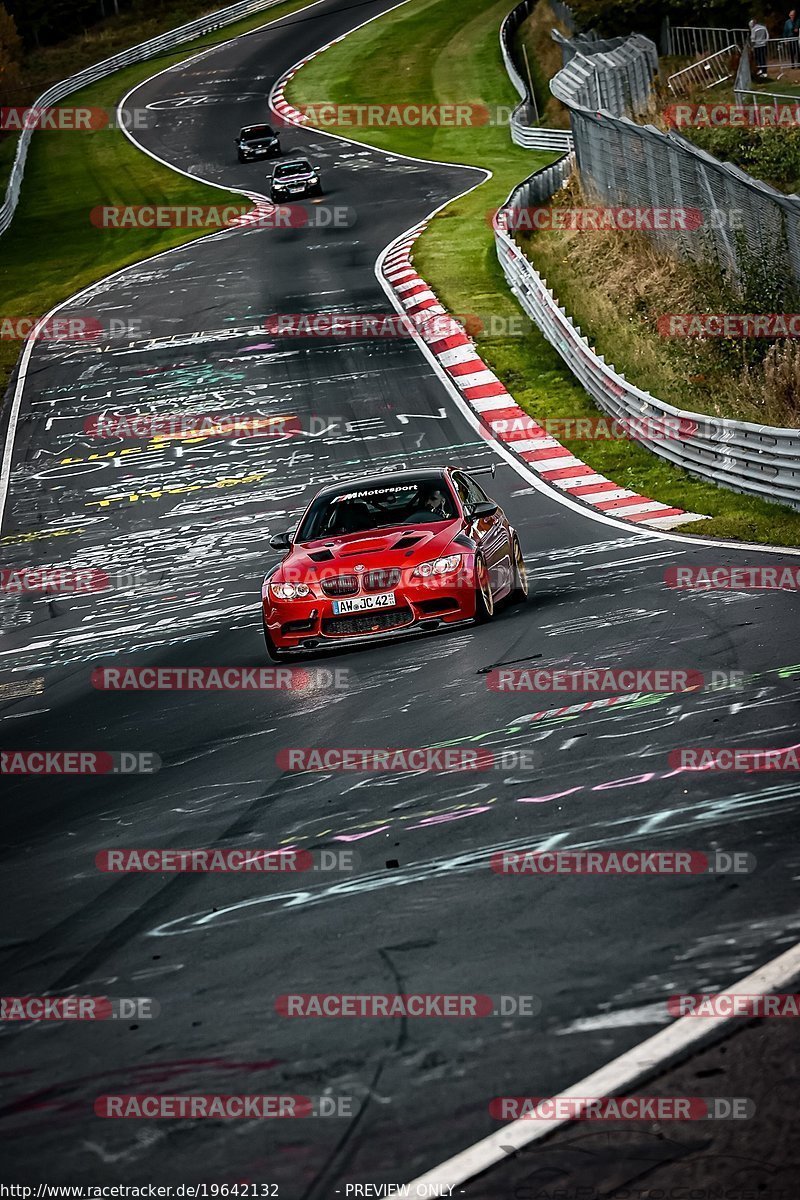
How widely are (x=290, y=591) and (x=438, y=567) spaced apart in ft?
3.92

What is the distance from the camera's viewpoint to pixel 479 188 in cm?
4294

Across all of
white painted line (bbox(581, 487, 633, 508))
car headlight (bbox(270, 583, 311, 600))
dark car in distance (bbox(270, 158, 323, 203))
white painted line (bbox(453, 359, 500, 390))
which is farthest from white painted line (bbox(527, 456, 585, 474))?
dark car in distance (bbox(270, 158, 323, 203))

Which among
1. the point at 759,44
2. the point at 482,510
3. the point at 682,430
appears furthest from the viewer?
the point at 759,44

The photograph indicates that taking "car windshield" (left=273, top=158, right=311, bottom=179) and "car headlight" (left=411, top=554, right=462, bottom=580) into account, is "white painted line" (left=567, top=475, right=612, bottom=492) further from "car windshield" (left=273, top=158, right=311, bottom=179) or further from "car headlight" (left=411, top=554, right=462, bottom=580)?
"car windshield" (left=273, top=158, right=311, bottom=179)

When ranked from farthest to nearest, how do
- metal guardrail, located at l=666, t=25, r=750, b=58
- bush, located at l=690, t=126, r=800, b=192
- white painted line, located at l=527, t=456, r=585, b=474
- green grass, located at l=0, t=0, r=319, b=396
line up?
green grass, located at l=0, t=0, r=319, b=396 → metal guardrail, located at l=666, t=25, r=750, b=58 → bush, located at l=690, t=126, r=800, b=192 → white painted line, located at l=527, t=456, r=585, b=474

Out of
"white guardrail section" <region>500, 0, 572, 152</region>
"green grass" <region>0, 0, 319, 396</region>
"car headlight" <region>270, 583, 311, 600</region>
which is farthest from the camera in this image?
"white guardrail section" <region>500, 0, 572, 152</region>

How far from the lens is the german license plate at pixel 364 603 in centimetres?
1205

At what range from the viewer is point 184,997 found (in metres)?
5.65

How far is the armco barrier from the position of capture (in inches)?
631

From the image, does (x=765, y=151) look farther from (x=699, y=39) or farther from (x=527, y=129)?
(x=527, y=129)

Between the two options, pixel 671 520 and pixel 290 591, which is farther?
pixel 671 520

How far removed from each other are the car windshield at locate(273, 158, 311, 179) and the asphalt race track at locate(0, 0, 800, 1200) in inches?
1138

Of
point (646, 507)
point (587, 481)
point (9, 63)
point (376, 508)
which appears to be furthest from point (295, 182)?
Answer: point (376, 508)

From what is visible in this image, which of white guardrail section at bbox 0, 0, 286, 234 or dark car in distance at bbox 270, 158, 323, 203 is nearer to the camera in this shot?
dark car in distance at bbox 270, 158, 323, 203
